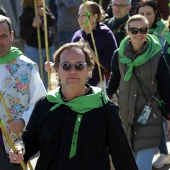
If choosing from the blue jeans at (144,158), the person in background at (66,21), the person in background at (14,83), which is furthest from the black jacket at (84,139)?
the person in background at (66,21)

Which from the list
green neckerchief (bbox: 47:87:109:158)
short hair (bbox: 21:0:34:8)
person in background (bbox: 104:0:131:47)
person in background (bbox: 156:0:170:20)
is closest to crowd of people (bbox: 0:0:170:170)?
green neckerchief (bbox: 47:87:109:158)

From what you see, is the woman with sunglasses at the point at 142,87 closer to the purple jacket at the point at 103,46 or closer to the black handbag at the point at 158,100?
the black handbag at the point at 158,100

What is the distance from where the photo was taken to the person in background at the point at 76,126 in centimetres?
342

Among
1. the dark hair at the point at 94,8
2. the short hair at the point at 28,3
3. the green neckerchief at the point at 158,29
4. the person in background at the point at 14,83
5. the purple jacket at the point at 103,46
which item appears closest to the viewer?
the person in background at the point at 14,83

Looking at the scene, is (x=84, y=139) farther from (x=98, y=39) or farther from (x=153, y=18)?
(x=153, y=18)

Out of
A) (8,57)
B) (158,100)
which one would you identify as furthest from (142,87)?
(8,57)

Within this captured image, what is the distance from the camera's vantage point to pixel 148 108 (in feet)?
17.4

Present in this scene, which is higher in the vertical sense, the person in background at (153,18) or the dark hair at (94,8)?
the dark hair at (94,8)

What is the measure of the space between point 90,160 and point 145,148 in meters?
2.06

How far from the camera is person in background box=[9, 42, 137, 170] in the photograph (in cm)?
342

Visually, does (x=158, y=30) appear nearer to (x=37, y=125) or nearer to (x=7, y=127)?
(x=7, y=127)

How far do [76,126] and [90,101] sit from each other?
17cm

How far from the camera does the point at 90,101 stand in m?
3.47

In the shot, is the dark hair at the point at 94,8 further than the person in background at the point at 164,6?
No
